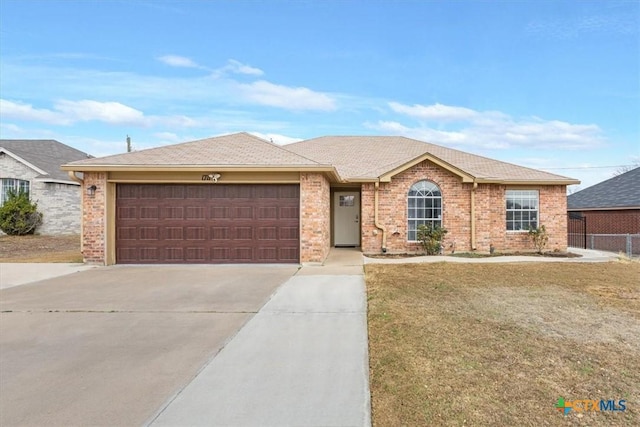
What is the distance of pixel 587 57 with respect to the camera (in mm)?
14570

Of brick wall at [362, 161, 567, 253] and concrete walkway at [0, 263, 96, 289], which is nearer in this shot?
concrete walkway at [0, 263, 96, 289]

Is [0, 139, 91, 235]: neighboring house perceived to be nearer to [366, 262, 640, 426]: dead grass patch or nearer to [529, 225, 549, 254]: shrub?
[366, 262, 640, 426]: dead grass patch

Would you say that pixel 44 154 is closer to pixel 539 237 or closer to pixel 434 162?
pixel 434 162

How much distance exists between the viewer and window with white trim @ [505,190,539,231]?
14.4 meters

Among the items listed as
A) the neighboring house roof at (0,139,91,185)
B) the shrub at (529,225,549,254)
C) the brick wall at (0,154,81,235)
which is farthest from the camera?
the neighboring house roof at (0,139,91,185)

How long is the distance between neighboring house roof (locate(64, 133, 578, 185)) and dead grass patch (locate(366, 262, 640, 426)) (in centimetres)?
550

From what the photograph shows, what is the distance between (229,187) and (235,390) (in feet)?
27.5

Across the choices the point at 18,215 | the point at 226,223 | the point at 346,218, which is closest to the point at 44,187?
the point at 18,215

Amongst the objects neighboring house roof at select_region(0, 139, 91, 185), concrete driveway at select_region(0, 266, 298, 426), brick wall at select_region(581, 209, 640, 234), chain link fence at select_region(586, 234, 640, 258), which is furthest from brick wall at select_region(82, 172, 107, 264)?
brick wall at select_region(581, 209, 640, 234)

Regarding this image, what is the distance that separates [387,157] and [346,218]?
351 centimetres

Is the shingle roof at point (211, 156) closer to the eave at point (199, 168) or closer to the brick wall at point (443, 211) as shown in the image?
the eave at point (199, 168)

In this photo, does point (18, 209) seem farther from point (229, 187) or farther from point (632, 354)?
point (632, 354)

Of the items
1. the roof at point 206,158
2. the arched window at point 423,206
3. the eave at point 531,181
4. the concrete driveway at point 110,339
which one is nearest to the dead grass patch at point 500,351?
the concrete driveway at point 110,339

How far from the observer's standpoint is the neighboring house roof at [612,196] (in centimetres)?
1786
